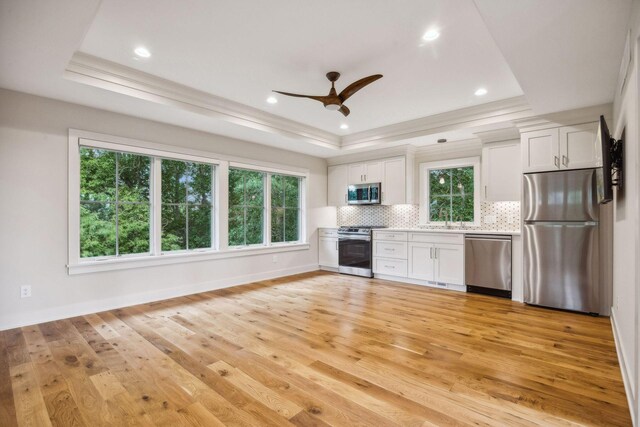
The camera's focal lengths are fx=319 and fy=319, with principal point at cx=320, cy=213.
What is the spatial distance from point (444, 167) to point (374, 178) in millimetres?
1246

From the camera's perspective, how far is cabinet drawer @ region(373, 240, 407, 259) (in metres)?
5.36

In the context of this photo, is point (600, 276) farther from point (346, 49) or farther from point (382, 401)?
point (346, 49)

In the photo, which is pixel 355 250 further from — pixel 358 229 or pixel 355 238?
pixel 358 229

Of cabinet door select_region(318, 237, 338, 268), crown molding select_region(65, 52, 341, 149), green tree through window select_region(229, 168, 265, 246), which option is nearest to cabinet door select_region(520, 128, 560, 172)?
crown molding select_region(65, 52, 341, 149)

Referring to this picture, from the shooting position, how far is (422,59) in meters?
2.97

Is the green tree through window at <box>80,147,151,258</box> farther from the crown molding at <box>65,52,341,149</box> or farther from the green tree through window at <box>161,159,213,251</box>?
the crown molding at <box>65,52,341,149</box>

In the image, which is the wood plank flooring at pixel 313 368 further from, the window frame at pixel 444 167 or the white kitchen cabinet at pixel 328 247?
the white kitchen cabinet at pixel 328 247

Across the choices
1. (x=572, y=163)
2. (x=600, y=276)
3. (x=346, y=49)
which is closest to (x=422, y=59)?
(x=346, y=49)

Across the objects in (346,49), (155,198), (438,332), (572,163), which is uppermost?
(346,49)

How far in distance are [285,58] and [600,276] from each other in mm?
4138

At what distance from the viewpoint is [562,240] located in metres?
3.79

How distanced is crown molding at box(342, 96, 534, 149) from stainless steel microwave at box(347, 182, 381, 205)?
825mm

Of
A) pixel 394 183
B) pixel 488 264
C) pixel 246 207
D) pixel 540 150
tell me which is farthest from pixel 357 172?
pixel 540 150

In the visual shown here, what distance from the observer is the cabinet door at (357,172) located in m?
6.21
